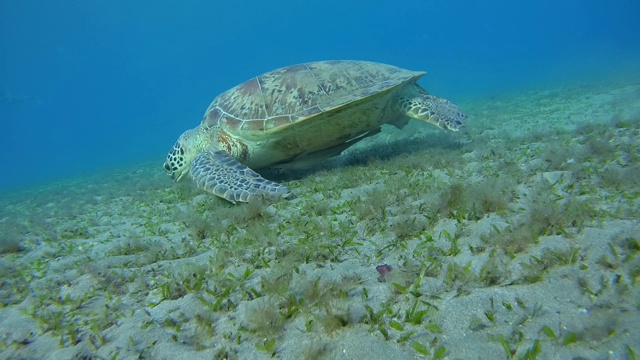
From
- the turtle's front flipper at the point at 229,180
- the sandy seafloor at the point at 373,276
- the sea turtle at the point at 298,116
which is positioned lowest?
the sandy seafloor at the point at 373,276

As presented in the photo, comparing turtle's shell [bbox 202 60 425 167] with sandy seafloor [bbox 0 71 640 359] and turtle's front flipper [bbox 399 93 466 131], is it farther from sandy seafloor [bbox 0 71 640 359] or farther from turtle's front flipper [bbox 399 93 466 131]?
sandy seafloor [bbox 0 71 640 359]

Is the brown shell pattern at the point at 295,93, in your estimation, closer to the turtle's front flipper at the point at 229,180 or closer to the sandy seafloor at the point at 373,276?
the turtle's front flipper at the point at 229,180

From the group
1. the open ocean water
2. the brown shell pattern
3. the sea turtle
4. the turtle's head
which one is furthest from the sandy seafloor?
the turtle's head

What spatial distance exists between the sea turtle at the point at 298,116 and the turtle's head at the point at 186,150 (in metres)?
0.02

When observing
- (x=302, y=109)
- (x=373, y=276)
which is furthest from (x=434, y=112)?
(x=373, y=276)

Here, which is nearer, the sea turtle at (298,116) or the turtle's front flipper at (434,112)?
the sea turtle at (298,116)

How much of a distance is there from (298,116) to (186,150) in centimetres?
274

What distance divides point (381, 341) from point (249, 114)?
4.78 meters

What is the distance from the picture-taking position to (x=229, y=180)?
4.84m

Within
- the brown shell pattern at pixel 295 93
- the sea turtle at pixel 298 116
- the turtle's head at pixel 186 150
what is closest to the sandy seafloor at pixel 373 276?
the sea turtle at pixel 298 116

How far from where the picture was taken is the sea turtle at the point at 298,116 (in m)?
5.38

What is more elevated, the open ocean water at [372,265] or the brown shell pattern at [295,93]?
the brown shell pattern at [295,93]

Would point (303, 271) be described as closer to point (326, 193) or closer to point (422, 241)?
point (422, 241)

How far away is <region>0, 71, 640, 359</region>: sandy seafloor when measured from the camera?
5.57 feet
